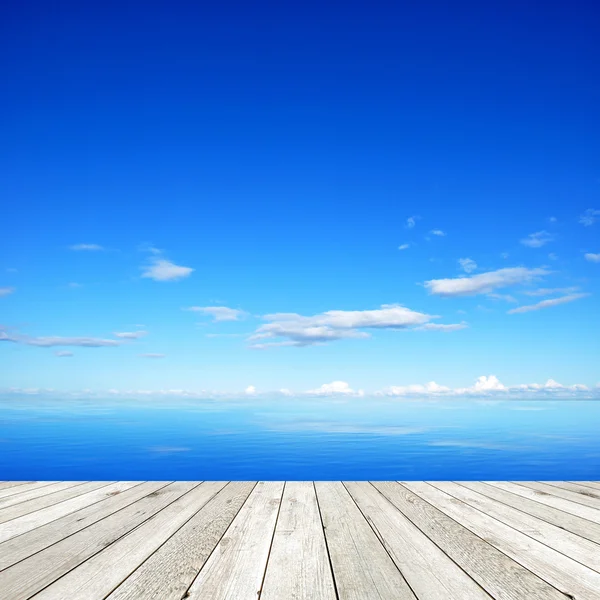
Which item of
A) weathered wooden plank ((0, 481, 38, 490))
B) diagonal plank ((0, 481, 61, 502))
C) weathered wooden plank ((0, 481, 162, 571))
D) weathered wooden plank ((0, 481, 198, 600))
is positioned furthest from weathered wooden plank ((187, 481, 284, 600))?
weathered wooden plank ((0, 481, 38, 490))

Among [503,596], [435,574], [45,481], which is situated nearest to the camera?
[503,596]

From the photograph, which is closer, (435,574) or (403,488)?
(435,574)

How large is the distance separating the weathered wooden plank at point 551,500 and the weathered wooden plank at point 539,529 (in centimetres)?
34

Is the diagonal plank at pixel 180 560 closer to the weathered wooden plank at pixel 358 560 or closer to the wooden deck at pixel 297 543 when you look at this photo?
the wooden deck at pixel 297 543

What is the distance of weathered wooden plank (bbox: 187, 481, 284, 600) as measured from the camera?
1593 millimetres

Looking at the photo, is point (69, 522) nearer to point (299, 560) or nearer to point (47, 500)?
point (47, 500)

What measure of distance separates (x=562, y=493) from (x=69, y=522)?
11.0 feet

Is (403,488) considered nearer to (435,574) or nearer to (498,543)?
(498,543)

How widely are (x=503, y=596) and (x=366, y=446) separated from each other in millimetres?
42942

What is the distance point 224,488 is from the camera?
3350 millimetres

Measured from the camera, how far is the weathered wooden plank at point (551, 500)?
9.09ft

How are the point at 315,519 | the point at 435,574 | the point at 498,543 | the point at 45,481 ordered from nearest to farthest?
the point at 435,574 → the point at 498,543 → the point at 315,519 → the point at 45,481

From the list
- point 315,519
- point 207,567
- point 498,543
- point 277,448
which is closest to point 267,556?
point 207,567

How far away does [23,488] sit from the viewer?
3436 mm
